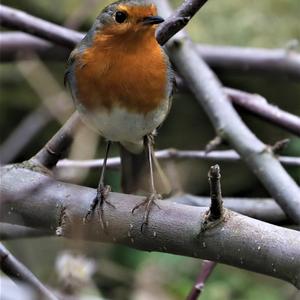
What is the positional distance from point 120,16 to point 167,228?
2.02ft

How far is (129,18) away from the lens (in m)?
1.62

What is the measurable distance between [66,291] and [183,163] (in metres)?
2.64

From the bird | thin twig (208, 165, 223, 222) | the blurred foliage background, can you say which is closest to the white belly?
the bird

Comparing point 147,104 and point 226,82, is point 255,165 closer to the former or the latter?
point 147,104

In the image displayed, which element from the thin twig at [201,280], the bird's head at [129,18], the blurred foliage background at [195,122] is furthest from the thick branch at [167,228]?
the blurred foliage background at [195,122]

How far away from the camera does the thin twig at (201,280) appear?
4.44ft

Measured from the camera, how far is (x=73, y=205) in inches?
52.0

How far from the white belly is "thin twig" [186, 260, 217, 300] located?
379mm

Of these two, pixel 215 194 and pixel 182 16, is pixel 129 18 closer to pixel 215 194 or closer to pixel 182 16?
pixel 182 16

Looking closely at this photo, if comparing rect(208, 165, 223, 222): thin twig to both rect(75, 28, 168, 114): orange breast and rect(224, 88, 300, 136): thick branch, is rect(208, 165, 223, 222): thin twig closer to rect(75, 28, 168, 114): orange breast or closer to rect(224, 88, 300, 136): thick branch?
rect(75, 28, 168, 114): orange breast

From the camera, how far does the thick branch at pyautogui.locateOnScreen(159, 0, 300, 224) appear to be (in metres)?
1.58

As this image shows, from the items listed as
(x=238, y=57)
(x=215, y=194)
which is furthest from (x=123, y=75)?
(x=238, y=57)

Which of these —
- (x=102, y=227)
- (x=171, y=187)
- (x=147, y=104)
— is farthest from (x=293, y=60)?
(x=102, y=227)

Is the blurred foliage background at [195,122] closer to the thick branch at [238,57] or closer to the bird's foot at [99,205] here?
the thick branch at [238,57]
